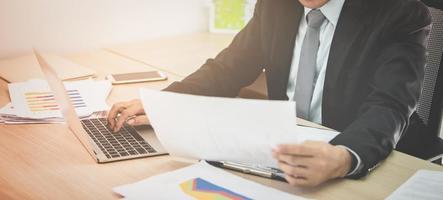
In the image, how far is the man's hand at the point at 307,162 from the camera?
104cm

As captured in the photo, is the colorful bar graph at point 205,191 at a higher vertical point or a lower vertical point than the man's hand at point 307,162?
lower

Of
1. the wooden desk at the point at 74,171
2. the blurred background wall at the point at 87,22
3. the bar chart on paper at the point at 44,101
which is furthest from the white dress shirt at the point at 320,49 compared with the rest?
the blurred background wall at the point at 87,22

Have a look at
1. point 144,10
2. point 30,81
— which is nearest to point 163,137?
point 30,81

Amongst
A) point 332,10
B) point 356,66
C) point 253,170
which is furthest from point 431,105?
point 253,170

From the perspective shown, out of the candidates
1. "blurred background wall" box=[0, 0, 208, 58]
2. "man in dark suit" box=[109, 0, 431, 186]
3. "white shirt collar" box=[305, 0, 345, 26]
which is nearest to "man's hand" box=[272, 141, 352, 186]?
"man in dark suit" box=[109, 0, 431, 186]

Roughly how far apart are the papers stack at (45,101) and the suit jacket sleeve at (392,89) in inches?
27.4

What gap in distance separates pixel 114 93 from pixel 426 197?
985mm

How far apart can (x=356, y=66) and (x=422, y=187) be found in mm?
500

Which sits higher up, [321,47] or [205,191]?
[321,47]

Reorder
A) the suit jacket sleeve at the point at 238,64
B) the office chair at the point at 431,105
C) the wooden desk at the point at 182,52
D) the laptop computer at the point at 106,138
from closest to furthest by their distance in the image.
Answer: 1. the laptop computer at the point at 106,138
2. the office chair at the point at 431,105
3. the suit jacket sleeve at the point at 238,64
4. the wooden desk at the point at 182,52

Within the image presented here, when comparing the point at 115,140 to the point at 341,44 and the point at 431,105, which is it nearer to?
the point at 341,44

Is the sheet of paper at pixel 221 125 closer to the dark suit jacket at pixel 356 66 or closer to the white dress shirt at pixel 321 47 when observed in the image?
the dark suit jacket at pixel 356 66

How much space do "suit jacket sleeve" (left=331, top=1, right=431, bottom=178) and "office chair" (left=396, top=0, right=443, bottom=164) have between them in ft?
0.54

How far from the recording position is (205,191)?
106 cm
